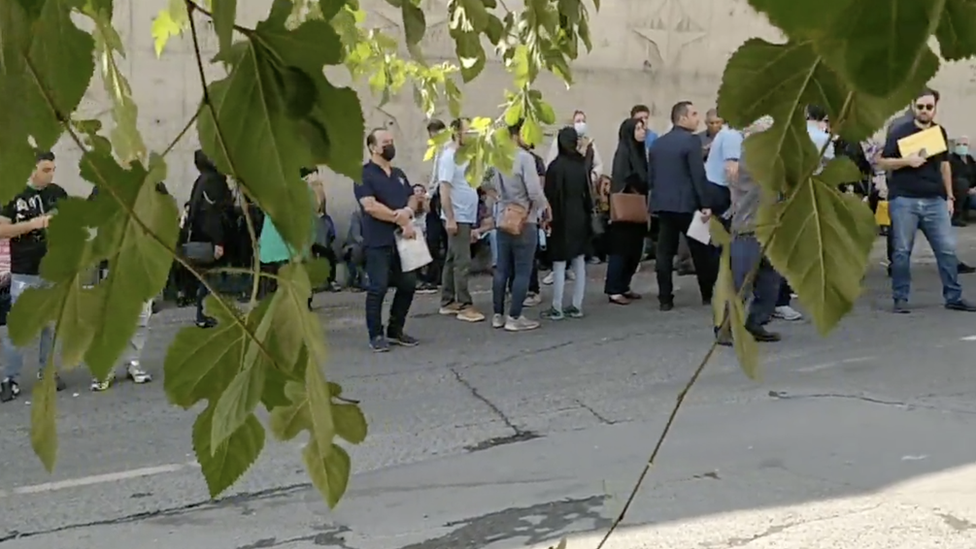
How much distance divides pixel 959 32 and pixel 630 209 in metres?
9.90

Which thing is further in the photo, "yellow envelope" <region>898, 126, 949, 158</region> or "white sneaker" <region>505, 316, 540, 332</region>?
"white sneaker" <region>505, 316, 540, 332</region>

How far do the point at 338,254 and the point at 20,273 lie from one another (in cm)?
543

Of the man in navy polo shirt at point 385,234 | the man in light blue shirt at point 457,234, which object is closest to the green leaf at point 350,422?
the man in navy polo shirt at point 385,234

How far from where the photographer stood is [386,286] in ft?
29.0

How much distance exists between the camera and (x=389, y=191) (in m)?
8.61

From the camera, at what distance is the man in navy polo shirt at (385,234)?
335 inches

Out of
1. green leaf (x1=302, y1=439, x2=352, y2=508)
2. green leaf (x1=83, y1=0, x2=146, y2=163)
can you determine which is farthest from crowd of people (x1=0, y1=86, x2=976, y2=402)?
green leaf (x1=302, y1=439, x2=352, y2=508)

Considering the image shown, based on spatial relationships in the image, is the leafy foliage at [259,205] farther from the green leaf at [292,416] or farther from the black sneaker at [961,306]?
the black sneaker at [961,306]

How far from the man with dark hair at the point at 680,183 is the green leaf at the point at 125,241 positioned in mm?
8588

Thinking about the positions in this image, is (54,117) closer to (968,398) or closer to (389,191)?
(968,398)

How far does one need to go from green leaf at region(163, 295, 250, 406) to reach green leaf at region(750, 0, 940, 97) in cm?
67

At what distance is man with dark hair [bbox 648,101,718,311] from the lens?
9.66 meters

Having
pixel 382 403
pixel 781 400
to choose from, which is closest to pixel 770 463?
pixel 781 400

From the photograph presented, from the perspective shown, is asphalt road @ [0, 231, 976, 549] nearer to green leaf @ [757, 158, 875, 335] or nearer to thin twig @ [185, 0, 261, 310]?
thin twig @ [185, 0, 261, 310]
